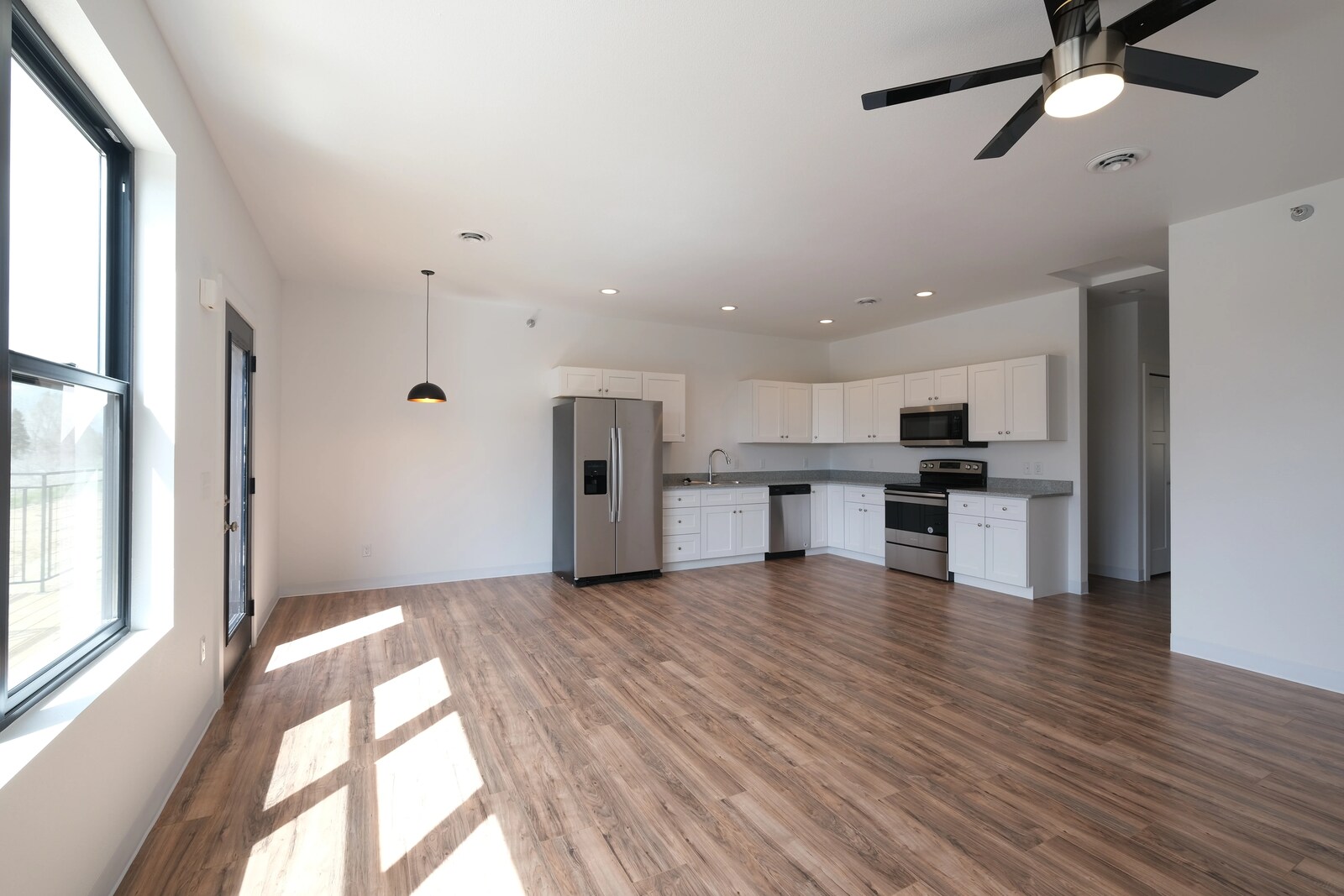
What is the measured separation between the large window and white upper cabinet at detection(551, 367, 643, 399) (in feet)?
12.7

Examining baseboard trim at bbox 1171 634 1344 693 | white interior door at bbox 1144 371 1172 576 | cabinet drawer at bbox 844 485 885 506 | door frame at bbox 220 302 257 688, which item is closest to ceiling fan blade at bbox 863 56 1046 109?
door frame at bbox 220 302 257 688

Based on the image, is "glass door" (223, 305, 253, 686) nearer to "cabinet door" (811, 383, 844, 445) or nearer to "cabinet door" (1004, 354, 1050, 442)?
"cabinet door" (811, 383, 844, 445)

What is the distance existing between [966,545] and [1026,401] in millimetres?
1422

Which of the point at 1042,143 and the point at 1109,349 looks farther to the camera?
the point at 1109,349

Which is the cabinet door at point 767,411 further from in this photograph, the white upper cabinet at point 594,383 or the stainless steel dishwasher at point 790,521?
the white upper cabinet at point 594,383

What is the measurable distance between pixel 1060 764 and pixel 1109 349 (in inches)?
203

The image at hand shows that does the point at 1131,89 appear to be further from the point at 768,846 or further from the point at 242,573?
the point at 242,573

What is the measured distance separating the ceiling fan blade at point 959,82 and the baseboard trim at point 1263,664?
11.9ft

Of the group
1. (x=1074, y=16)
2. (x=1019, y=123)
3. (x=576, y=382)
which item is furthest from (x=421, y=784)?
(x=576, y=382)

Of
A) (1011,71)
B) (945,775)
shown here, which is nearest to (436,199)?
(1011,71)

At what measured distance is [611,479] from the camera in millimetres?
5742

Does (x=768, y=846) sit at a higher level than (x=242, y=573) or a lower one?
lower

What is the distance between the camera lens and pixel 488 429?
5855 mm

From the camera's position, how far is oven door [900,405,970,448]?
232 inches
